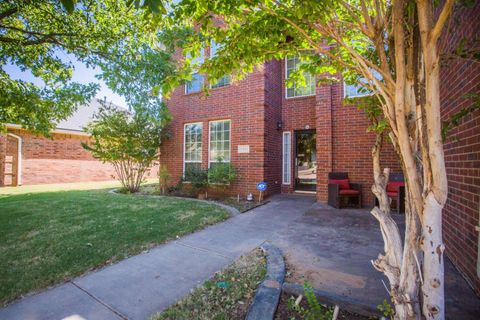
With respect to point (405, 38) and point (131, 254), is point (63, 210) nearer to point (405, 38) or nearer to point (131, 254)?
point (131, 254)

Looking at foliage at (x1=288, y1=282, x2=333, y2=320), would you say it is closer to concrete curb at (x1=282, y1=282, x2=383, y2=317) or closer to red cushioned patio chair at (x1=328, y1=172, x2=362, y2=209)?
concrete curb at (x1=282, y1=282, x2=383, y2=317)

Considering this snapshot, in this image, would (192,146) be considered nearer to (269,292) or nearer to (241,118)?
(241,118)

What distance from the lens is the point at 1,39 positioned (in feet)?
15.4

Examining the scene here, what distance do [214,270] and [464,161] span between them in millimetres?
3210

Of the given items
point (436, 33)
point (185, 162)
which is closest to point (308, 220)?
point (436, 33)

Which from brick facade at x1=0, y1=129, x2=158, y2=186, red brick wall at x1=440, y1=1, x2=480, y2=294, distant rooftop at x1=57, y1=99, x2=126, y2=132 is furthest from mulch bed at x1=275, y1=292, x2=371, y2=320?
distant rooftop at x1=57, y1=99, x2=126, y2=132

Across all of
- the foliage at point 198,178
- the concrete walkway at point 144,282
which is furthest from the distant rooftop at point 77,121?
the concrete walkway at point 144,282

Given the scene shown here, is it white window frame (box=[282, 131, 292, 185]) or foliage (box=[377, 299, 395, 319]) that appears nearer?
foliage (box=[377, 299, 395, 319])

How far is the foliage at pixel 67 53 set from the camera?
528 cm

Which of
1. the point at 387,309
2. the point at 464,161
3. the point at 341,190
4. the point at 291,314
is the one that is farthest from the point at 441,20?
the point at 341,190

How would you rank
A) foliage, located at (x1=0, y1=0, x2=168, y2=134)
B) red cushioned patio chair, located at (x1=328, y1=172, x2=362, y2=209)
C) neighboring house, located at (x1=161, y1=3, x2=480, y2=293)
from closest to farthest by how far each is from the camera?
foliage, located at (x1=0, y1=0, x2=168, y2=134) < red cushioned patio chair, located at (x1=328, y1=172, x2=362, y2=209) < neighboring house, located at (x1=161, y1=3, x2=480, y2=293)

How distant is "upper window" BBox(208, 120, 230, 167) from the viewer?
8469 mm

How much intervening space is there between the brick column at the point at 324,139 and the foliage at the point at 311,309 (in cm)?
523

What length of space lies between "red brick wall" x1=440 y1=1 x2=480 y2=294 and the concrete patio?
31 centimetres
